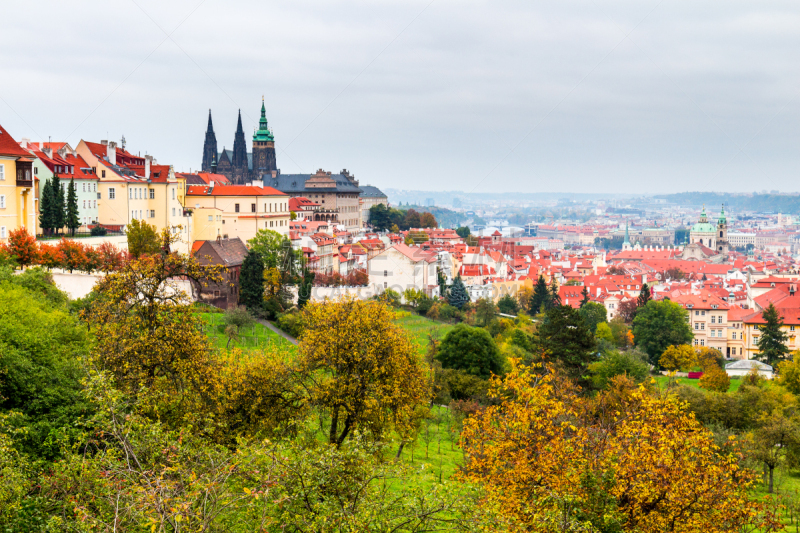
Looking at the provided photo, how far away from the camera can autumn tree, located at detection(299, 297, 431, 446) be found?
57.7ft

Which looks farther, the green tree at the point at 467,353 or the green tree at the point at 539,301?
the green tree at the point at 539,301

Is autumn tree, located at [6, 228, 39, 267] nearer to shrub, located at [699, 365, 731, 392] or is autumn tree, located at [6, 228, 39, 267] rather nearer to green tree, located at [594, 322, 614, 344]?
shrub, located at [699, 365, 731, 392]

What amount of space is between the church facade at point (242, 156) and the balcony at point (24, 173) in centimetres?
9244

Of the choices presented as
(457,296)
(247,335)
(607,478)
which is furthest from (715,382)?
(607,478)

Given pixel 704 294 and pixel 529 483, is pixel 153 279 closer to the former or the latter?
pixel 529 483

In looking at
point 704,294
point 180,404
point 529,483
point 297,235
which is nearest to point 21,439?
point 180,404

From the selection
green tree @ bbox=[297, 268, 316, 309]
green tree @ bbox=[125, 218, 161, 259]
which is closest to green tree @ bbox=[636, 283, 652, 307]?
green tree @ bbox=[297, 268, 316, 309]

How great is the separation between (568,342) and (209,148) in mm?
105068

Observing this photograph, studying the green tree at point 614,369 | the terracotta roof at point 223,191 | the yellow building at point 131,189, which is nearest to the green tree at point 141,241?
the yellow building at point 131,189

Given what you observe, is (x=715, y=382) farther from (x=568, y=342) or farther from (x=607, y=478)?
(x=607, y=478)

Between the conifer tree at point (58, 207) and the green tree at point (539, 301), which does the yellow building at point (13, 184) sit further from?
the green tree at point (539, 301)

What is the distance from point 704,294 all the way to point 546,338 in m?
42.1

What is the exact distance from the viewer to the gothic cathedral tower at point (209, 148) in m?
131

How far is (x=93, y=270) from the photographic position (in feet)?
111
